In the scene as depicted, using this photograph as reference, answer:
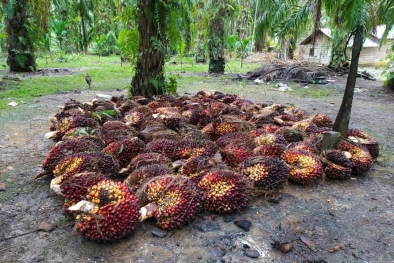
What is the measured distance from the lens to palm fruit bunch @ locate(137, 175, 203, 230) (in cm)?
152

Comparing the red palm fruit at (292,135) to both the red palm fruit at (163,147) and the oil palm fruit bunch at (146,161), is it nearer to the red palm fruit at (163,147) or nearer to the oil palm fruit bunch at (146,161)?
the red palm fruit at (163,147)

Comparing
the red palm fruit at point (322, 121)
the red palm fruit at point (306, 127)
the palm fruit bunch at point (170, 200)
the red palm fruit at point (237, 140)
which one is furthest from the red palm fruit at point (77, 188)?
the red palm fruit at point (322, 121)

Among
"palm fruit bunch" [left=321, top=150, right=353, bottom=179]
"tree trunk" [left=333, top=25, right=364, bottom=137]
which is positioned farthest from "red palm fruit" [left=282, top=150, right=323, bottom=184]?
"tree trunk" [left=333, top=25, right=364, bottom=137]

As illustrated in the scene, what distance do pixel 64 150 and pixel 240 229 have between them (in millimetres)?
1332

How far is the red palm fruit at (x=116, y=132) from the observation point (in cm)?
246

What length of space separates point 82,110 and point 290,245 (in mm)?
2629

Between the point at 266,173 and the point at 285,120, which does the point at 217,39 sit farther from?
the point at 266,173

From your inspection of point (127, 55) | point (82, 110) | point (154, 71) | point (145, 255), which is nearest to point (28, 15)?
point (127, 55)

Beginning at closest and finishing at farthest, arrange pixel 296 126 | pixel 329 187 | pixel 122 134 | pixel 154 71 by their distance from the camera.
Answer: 1. pixel 329 187
2. pixel 122 134
3. pixel 296 126
4. pixel 154 71

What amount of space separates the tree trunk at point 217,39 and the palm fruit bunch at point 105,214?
9.50m

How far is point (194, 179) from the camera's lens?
1.84 metres

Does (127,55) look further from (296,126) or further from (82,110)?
(296,126)

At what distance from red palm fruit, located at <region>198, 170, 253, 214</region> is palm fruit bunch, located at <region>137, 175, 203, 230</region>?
75mm

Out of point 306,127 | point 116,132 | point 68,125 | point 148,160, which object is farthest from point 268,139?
point 68,125
